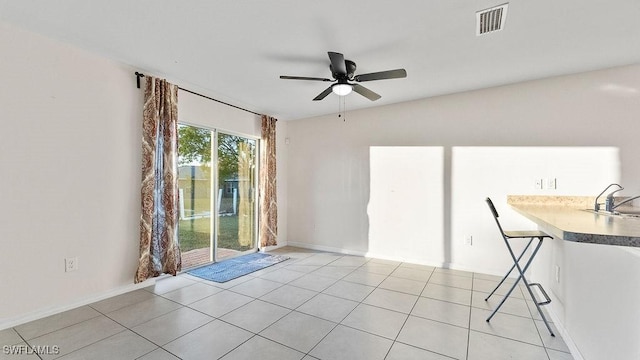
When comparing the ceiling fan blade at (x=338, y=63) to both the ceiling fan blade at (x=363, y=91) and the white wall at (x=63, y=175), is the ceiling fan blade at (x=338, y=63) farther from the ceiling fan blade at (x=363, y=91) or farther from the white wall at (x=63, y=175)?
the white wall at (x=63, y=175)

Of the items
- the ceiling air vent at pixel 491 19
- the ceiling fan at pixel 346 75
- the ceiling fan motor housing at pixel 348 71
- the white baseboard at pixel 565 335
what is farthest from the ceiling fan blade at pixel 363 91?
the white baseboard at pixel 565 335

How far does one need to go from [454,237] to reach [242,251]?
3.39 m

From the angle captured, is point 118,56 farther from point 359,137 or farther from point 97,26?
point 359,137

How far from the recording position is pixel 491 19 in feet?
6.94

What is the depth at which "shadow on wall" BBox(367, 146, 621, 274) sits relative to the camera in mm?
3182

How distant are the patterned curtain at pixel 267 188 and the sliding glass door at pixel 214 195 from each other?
19 cm

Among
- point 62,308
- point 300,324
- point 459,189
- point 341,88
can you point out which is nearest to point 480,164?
point 459,189

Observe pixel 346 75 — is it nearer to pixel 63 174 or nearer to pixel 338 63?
pixel 338 63

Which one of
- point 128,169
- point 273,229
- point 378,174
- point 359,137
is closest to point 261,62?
point 128,169

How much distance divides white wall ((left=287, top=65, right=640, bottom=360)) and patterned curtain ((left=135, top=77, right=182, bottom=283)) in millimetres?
2406

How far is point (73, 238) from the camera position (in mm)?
2613

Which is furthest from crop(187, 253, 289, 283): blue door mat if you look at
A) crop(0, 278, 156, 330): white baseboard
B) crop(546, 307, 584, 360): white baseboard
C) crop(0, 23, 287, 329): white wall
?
crop(546, 307, 584, 360): white baseboard

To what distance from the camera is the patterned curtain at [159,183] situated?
310cm

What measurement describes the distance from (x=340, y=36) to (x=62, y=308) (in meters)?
3.58
